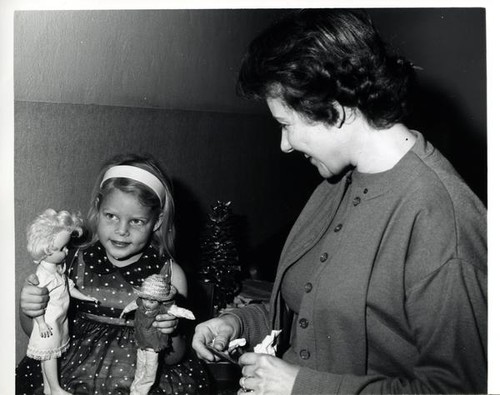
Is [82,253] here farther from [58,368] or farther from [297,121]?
[297,121]

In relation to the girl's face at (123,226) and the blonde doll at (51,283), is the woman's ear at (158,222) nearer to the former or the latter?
the girl's face at (123,226)

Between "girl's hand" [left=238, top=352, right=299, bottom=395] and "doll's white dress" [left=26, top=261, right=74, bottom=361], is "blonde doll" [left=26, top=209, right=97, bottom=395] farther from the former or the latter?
"girl's hand" [left=238, top=352, right=299, bottom=395]

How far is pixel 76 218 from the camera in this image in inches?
31.4

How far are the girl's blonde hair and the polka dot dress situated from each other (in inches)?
1.0

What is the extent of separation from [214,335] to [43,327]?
296 millimetres

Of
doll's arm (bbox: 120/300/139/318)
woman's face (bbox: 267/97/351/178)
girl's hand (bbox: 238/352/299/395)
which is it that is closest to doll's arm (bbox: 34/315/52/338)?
doll's arm (bbox: 120/300/139/318)

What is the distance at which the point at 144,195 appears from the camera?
2.69 feet

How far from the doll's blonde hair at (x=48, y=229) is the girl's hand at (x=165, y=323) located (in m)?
0.20

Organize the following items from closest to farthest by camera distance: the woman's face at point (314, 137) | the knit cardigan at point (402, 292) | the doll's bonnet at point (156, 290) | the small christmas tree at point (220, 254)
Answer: the knit cardigan at point (402, 292) → the woman's face at point (314, 137) → the doll's bonnet at point (156, 290) → the small christmas tree at point (220, 254)

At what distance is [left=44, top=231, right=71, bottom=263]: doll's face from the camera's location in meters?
0.79

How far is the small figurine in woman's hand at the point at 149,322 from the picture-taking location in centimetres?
78

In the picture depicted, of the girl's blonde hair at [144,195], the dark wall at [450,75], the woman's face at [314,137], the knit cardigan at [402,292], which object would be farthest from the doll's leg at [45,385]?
the dark wall at [450,75]

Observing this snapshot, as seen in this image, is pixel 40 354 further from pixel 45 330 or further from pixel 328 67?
pixel 328 67

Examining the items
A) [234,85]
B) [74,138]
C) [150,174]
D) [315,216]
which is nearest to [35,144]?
[74,138]
